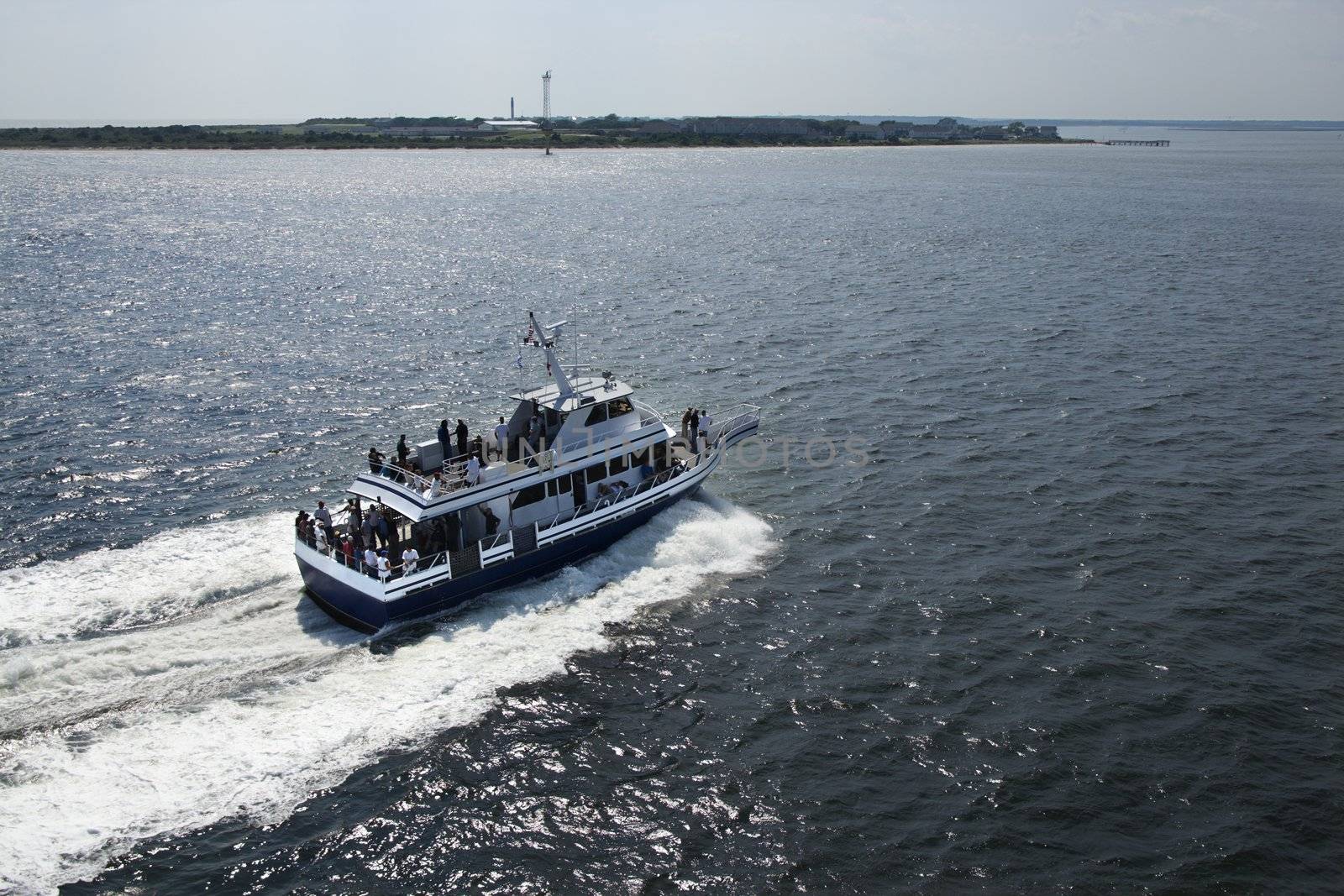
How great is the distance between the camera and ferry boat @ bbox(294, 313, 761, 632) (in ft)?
85.9

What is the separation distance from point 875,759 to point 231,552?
19896 millimetres

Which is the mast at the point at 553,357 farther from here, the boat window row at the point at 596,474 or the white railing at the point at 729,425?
the white railing at the point at 729,425

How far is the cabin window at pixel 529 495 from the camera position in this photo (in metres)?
29.5

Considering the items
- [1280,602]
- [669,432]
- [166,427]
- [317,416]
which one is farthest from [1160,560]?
[166,427]

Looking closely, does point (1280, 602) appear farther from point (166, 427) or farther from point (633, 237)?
point (633, 237)

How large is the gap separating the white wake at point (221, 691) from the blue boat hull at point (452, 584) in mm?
469

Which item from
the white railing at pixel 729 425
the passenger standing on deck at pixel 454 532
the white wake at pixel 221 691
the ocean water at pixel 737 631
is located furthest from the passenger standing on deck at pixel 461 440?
the white railing at pixel 729 425

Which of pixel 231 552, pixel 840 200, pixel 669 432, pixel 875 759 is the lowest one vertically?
pixel 875 759

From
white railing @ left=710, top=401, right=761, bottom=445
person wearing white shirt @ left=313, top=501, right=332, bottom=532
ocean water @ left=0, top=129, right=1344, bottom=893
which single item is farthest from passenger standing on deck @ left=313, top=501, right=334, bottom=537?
white railing @ left=710, top=401, right=761, bottom=445

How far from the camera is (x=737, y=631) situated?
2673cm

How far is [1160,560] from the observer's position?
30.4 metres

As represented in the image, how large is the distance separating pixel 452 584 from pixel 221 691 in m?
6.66

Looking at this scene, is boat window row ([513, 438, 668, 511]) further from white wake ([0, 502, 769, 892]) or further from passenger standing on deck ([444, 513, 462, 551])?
white wake ([0, 502, 769, 892])

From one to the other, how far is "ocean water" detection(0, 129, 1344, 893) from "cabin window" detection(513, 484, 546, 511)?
2.58 metres
